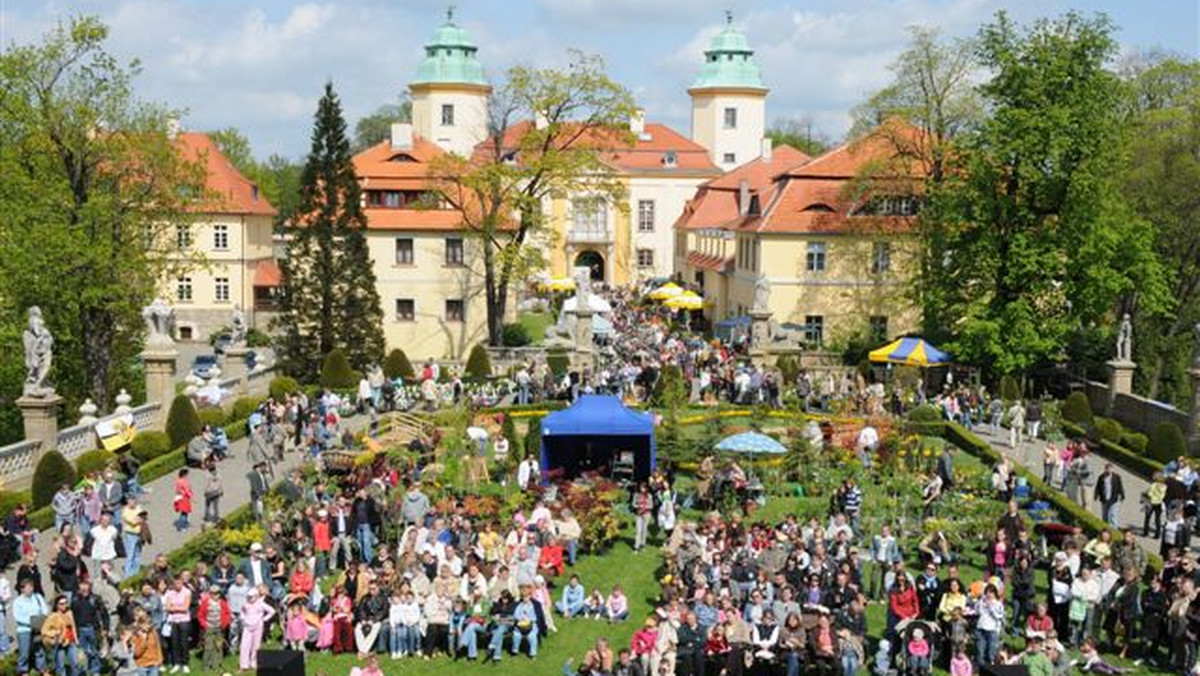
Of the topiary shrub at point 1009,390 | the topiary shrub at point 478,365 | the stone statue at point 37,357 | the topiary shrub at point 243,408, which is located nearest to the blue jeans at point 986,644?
the stone statue at point 37,357

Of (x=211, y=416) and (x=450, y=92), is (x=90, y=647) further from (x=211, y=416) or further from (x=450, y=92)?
(x=450, y=92)

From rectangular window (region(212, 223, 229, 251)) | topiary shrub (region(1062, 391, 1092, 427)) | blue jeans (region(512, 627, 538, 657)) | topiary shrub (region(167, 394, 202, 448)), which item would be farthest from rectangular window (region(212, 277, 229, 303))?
blue jeans (region(512, 627, 538, 657))

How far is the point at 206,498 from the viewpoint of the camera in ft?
72.8

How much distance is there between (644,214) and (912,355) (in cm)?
4436

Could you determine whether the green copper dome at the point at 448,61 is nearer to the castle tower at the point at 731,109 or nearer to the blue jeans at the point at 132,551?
the castle tower at the point at 731,109

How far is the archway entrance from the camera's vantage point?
79.9 m

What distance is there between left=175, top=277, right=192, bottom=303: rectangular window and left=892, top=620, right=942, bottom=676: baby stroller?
4999 centimetres

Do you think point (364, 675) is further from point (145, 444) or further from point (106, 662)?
point (145, 444)

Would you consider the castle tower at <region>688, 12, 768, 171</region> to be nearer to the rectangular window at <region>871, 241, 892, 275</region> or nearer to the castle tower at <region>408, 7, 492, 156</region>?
the castle tower at <region>408, 7, 492, 156</region>

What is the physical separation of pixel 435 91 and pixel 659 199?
620 inches

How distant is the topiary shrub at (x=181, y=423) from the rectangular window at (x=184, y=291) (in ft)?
104

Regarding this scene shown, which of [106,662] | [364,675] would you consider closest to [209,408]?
[106,662]

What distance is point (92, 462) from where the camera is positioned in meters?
26.3

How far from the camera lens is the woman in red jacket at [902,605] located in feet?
53.4
